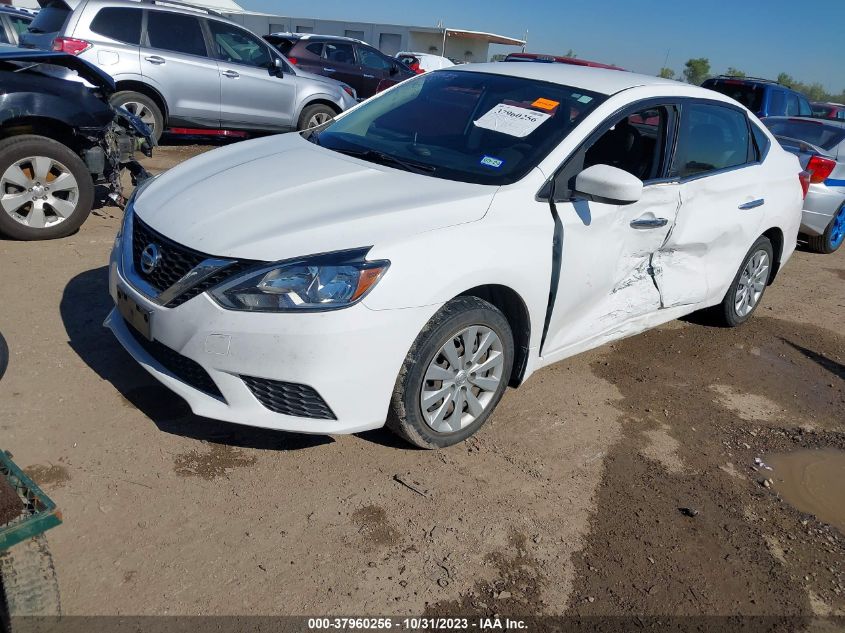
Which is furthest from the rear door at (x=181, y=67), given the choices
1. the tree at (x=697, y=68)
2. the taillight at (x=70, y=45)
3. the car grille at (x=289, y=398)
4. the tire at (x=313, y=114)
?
the tree at (x=697, y=68)

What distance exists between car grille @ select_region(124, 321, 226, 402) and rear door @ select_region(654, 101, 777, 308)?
2.57 meters

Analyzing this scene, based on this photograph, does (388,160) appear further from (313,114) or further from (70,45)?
(313,114)

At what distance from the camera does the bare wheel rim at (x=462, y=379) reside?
3.10m

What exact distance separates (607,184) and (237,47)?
767cm

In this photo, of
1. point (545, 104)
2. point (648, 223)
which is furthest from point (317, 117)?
point (648, 223)

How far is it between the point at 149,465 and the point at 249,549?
2.24ft

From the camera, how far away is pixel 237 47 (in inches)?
375

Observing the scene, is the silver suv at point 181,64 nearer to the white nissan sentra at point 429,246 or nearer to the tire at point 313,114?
the tire at point 313,114

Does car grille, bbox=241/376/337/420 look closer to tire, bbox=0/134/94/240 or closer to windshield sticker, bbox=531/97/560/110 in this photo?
windshield sticker, bbox=531/97/560/110

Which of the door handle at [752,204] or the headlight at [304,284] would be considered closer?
the headlight at [304,284]

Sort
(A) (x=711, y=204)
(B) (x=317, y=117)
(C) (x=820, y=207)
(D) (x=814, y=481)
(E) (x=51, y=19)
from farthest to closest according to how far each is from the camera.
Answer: (B) (x=317, y=117) → (E) (x=51, y=19) → (C) (x=820, y=207) → (A) (x=711, y=204) → (D) (x=814, y=481)

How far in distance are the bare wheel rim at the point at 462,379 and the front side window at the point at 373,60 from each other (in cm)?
1246

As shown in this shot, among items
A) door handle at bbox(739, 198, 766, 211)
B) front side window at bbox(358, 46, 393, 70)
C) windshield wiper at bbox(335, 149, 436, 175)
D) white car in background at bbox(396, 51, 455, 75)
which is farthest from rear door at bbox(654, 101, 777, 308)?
white car in background at bbox(396, 51, 455, 75)

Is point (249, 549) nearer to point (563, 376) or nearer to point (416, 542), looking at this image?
point (416, 542)
